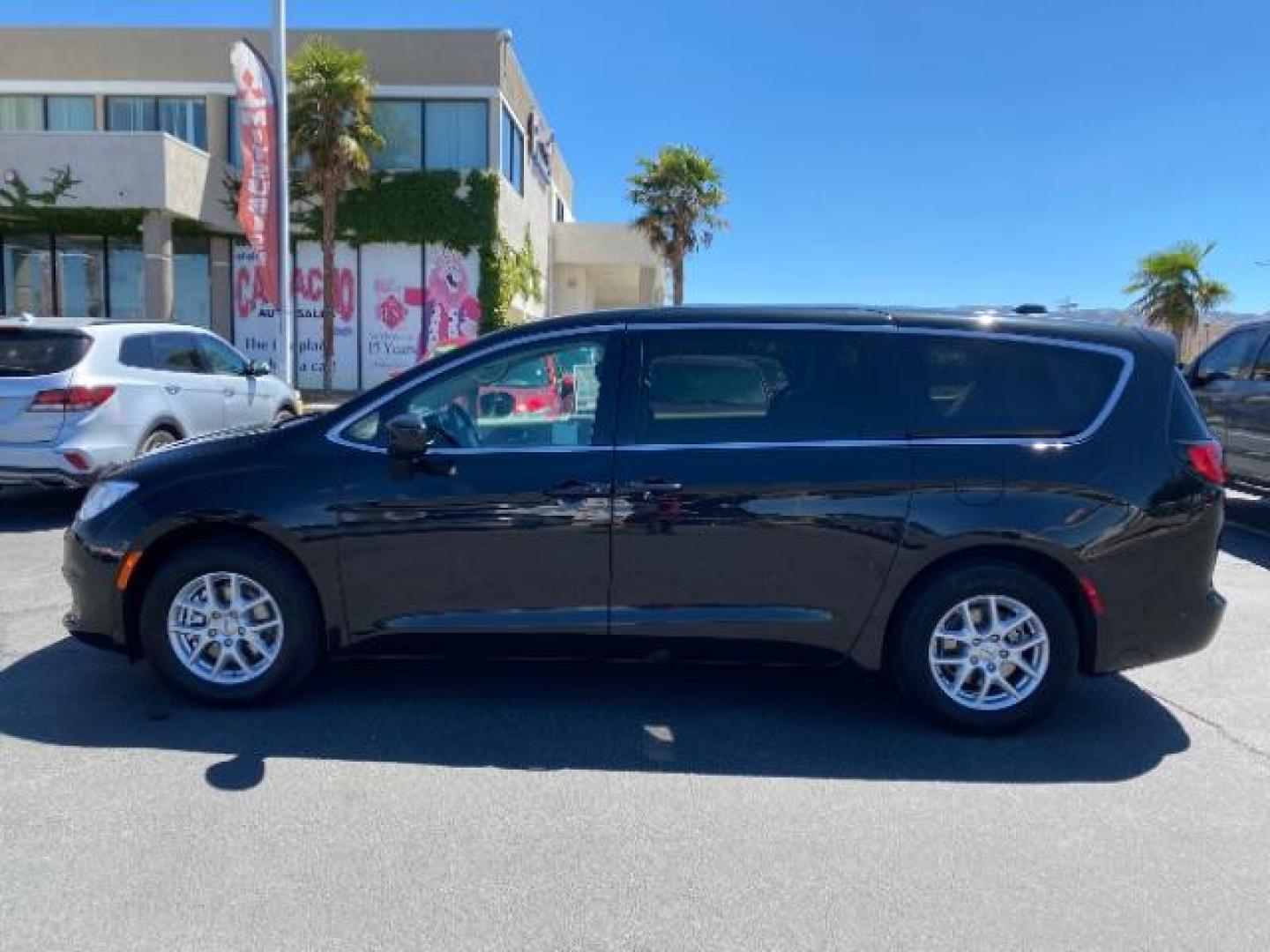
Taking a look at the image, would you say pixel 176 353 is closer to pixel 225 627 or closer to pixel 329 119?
pixel 225 627

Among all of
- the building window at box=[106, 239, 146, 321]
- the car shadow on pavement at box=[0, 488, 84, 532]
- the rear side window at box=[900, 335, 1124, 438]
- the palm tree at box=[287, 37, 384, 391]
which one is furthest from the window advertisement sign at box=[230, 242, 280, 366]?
the rear side window at box=[900, 335, 1124, 438]

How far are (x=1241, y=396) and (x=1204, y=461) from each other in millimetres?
5732

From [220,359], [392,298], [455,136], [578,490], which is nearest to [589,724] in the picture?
[578,490]

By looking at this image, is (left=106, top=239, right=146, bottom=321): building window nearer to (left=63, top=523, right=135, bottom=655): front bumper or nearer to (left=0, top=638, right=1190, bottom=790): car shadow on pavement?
(left=0, top=638, right=1190, bottom=790): car shadow on pavement

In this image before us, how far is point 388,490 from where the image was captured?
4.04 meters

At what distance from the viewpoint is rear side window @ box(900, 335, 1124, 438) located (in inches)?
160

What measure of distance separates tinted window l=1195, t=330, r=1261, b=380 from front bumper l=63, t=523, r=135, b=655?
365 inches

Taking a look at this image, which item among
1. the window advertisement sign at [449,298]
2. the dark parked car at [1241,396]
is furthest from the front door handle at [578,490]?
the window advertisement sign at [449,298]

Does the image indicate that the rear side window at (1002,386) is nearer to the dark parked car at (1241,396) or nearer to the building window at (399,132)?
the dark parked car at (1241,396)

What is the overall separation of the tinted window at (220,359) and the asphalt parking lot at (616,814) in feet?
16.4

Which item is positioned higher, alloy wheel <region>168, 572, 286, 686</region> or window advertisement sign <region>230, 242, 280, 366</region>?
window advertisement sign <region>230, 242, 280, 366</region>

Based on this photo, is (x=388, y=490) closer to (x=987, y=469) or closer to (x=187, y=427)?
(x=987, y=469)

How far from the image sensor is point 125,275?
2303 cm

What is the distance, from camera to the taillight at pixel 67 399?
749 centimetres
